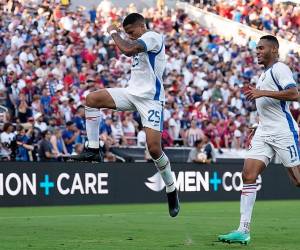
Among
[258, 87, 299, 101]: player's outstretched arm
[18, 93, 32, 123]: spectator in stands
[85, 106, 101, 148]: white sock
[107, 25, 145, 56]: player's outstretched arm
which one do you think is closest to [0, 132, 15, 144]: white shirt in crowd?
[18, 93, 32, 123]: spectator in stands

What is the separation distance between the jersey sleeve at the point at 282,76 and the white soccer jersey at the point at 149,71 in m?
1.86

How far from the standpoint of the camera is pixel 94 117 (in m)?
14.3

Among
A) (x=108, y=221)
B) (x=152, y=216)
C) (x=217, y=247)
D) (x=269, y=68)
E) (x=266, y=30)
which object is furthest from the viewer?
(x=266, y=30)

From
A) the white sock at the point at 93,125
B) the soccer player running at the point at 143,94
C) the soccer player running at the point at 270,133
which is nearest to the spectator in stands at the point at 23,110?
the white sock at the point at 93,125

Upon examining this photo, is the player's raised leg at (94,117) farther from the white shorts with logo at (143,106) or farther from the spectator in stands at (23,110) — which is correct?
the spectator in stands at (23,110)

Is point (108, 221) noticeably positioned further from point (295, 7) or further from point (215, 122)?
point (295, 7)

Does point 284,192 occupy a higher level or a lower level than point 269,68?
lower

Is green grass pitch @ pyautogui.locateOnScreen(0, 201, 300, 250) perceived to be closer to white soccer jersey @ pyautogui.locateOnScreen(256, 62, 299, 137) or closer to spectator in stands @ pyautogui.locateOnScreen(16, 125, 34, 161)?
white soccer jersey @ pyautogui.locateOnScreen(256, 62, 299, 137)

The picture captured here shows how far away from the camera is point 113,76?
3041 cm

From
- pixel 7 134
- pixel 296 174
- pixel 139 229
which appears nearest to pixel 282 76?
pixel 296 174

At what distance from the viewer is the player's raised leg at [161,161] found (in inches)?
547

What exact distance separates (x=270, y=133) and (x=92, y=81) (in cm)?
1571

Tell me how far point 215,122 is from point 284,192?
10.7 feet

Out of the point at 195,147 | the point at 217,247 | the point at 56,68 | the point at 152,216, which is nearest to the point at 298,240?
the point at 217,247
